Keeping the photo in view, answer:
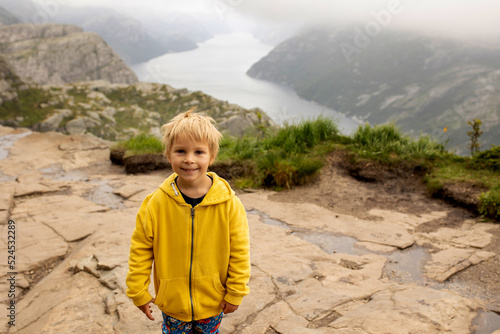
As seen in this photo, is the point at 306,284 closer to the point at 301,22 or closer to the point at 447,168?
the point at 447,168

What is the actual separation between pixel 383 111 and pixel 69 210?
9485 centimetres

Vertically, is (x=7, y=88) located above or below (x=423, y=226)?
below

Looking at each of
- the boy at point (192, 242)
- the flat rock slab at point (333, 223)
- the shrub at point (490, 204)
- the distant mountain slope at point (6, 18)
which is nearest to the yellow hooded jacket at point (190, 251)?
the boy at point (192, 242)

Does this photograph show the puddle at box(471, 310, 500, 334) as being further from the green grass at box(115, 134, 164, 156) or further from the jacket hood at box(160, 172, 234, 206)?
the green grass at box(115, 134, 164, 156)

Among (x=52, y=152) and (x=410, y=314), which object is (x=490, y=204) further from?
(x=52, y=152)

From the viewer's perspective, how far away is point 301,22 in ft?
459

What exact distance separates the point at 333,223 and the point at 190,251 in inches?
139

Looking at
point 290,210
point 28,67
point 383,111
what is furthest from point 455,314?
point 28,67

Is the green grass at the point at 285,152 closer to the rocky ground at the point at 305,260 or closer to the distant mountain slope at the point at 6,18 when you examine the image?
the rocky ground at the point at 305,260

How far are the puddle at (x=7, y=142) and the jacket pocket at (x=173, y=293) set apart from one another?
9.77 m

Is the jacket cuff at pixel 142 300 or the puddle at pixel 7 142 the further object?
the puddle at pixel 7 142

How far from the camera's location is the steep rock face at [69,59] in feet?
275

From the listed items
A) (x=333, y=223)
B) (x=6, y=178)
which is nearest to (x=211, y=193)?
(x=333, y=223)

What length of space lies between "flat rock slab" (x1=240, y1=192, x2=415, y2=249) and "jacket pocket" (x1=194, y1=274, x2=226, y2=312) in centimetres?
308
